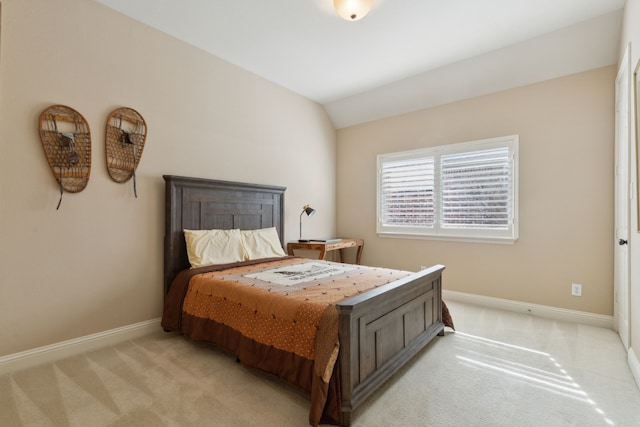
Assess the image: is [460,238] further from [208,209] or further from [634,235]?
[208,209]

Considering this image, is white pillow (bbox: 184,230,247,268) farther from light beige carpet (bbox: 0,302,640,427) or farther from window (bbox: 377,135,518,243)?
window (bbox: 377,135,518,243)

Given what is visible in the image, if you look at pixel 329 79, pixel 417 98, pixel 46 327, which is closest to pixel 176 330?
pixel 46 327

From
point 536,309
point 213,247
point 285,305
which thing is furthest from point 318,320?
point 536,309

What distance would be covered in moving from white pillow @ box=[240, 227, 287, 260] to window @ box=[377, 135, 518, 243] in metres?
1.72

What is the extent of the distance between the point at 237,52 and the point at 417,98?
233cm

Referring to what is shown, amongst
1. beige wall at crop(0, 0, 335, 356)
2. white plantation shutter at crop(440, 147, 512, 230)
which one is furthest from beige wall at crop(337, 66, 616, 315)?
beige wall at crop(0, 0, 335, 356)

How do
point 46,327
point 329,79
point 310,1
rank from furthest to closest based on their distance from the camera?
point 329,79
point 310,1
point 46,327

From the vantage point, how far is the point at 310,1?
254 cm

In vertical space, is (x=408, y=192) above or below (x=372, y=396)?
above

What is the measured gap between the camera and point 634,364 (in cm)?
210

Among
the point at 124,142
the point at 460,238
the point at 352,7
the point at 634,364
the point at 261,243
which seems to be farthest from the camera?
the point at 460,238

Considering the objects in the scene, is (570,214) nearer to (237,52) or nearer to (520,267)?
(520,267)

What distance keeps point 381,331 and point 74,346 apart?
239 centimetres

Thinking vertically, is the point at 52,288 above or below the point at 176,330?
above
